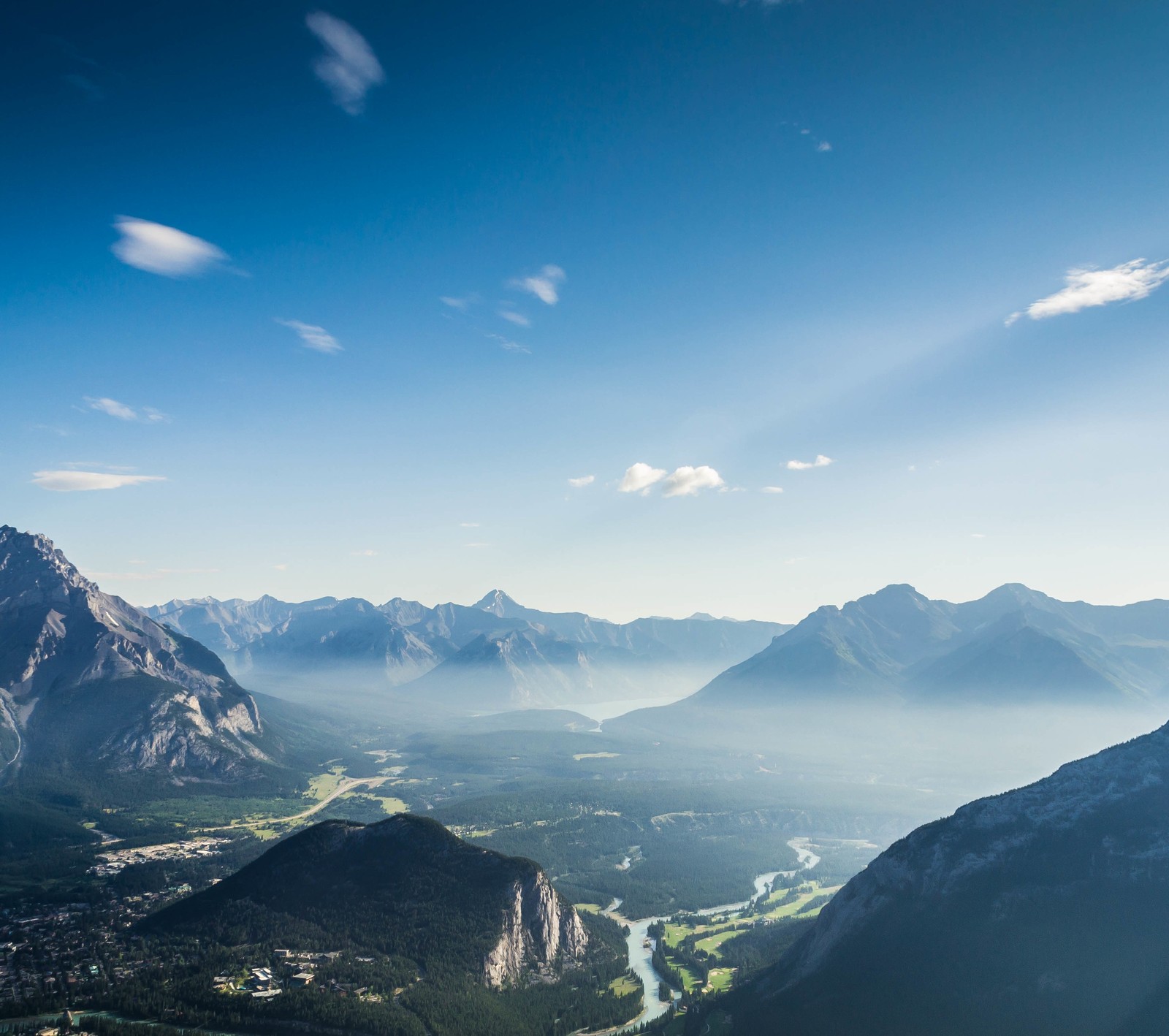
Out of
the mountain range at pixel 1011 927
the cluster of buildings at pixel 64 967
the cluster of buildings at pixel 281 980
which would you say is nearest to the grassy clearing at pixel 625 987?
the mountain range at pixel 1011 927

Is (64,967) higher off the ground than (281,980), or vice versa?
(281,980)

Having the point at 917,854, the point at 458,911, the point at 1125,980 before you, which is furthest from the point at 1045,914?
the point at 458,911

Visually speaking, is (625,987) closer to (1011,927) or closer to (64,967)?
(1011,927)

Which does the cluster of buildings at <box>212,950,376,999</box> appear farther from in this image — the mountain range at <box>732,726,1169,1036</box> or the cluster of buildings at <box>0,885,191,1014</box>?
the mountain range at <box>732,726,1169,1036</box>

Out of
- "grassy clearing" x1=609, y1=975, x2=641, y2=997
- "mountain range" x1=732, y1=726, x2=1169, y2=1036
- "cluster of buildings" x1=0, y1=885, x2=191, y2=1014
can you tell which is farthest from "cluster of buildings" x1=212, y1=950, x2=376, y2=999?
"mountain range" x1=732, y1=726, x2=1169, y2=1036

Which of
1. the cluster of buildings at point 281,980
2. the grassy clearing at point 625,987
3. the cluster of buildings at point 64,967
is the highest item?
the cluster of buildings at point 281,980

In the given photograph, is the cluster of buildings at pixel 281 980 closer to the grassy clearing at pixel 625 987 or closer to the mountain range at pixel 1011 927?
the grassy clearing at pixel 625 987

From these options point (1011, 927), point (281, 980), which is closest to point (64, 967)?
point (281, 980)

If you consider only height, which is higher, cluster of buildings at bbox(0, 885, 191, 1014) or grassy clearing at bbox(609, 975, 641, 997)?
cluster of buildings at bbox(0, 885, 191, 1014)
